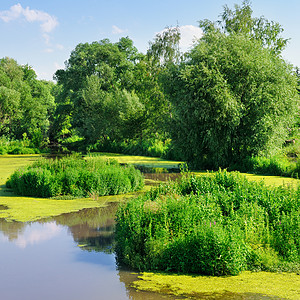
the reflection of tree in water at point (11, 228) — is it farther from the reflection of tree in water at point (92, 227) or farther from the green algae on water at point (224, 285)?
the green algae on water at point (224, 285)

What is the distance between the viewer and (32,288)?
647cm

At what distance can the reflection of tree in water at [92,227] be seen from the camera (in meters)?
8.80

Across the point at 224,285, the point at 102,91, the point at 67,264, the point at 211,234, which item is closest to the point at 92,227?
the point at 67,264

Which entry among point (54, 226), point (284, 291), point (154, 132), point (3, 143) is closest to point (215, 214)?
point (284, 291)

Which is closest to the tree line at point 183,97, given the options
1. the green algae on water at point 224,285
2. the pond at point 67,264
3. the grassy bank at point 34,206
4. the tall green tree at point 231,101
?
the tall green tree at point 231,101

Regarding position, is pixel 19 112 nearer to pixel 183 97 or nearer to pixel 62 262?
pixel 183 97

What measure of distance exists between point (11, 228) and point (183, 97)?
14.8 m

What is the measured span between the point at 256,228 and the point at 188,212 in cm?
141

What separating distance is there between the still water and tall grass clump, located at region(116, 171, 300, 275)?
1.99ft

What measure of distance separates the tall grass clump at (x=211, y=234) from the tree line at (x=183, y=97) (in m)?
13.4

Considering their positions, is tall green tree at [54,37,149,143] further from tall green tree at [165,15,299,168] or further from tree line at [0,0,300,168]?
tall green tree at [165,15,299,168]

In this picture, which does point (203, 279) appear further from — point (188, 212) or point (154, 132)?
point (154, 132)

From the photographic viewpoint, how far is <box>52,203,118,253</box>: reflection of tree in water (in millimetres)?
8800

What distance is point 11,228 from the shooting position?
10148mm
